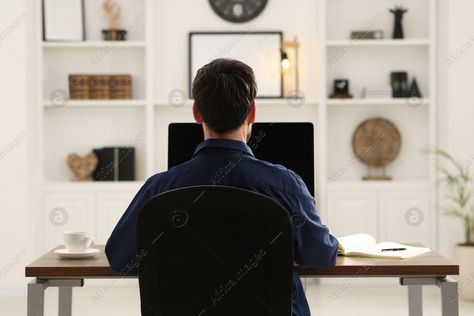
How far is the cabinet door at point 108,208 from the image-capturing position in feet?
19.0

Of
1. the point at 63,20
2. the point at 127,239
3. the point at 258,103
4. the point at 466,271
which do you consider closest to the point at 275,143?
the point at 127,239

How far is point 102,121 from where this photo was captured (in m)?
Answer: 5.97

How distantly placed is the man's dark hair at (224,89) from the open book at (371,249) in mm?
768

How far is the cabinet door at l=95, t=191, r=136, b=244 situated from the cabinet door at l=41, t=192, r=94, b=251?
53 mm

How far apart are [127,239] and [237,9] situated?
407cm

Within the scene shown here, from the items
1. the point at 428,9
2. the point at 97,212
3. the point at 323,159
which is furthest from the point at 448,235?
the point at 97,212

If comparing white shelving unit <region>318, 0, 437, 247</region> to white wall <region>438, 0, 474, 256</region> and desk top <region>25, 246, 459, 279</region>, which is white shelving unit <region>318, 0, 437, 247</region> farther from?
desk top <region>25, 246, 459, 279</region>

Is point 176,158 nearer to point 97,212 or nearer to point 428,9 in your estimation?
point 97,212

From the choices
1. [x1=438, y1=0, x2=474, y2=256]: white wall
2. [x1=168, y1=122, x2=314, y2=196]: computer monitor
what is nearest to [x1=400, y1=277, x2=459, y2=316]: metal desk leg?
[x1=168, y1=122, x2=314, y2=196]: computer monitor

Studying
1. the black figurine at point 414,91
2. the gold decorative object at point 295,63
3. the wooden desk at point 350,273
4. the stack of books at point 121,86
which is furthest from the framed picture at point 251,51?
the wooden desk at point 350,273

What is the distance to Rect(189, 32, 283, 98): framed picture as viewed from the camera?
5.88m

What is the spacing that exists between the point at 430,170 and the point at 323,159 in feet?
2.54

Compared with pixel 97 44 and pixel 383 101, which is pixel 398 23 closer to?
pixel 383 101

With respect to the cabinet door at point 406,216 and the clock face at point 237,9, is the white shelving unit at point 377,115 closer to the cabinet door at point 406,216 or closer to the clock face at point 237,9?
the cabinet door at point 406,216
